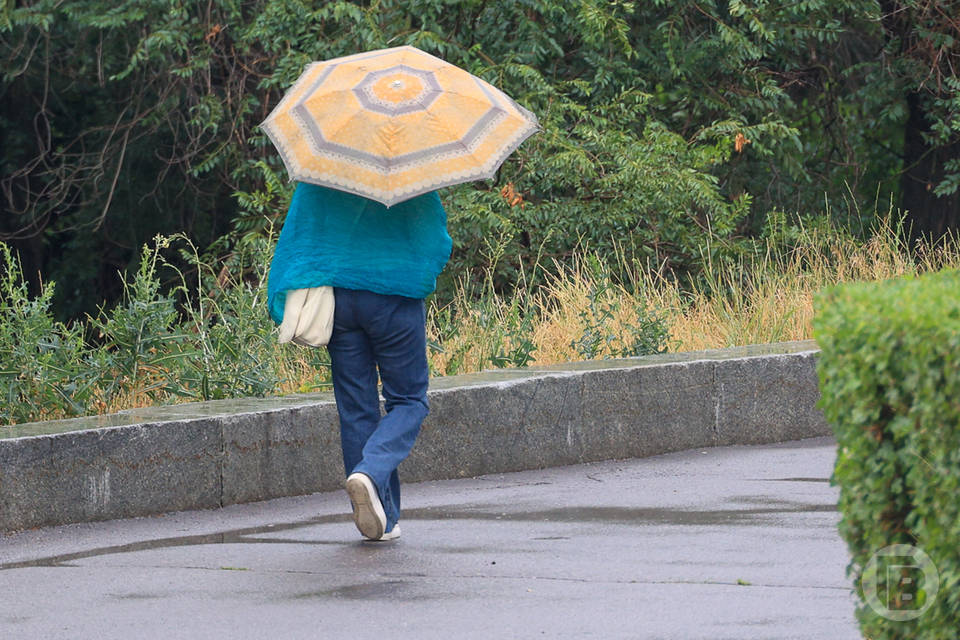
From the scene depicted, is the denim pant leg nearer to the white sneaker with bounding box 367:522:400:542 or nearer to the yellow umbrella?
the white sneaker with bounding box 367:522:400:542

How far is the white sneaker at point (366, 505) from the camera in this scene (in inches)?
241

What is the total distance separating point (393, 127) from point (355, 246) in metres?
0.49

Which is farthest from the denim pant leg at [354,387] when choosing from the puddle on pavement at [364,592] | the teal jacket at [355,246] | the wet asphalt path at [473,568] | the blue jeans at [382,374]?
the puddle on pavement at [364,592]

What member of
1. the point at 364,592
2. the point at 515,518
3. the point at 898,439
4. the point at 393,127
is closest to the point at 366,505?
the point at 364,592

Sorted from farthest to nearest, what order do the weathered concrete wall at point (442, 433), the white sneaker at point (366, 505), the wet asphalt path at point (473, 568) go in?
the weathered concrete wall at point (442, 433) < the white sneaker at point (366, 505) < the wet asphalt path at point (473, 568)

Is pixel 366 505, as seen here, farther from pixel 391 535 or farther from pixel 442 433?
pixel 442 433

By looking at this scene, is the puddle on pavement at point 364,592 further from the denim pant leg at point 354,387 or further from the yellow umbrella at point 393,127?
the yellow umbrella at point 393,127

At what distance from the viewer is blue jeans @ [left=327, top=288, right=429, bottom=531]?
632cm

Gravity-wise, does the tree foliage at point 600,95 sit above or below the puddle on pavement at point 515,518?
above

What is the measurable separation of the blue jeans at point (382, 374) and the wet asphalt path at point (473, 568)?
39cm

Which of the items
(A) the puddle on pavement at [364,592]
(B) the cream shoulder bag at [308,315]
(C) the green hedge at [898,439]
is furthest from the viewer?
(B) the cream shoulder bag at [308,315]

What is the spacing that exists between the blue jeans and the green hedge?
2712 millimetres

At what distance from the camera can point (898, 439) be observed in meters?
3.59

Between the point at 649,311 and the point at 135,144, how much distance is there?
38.2ft
